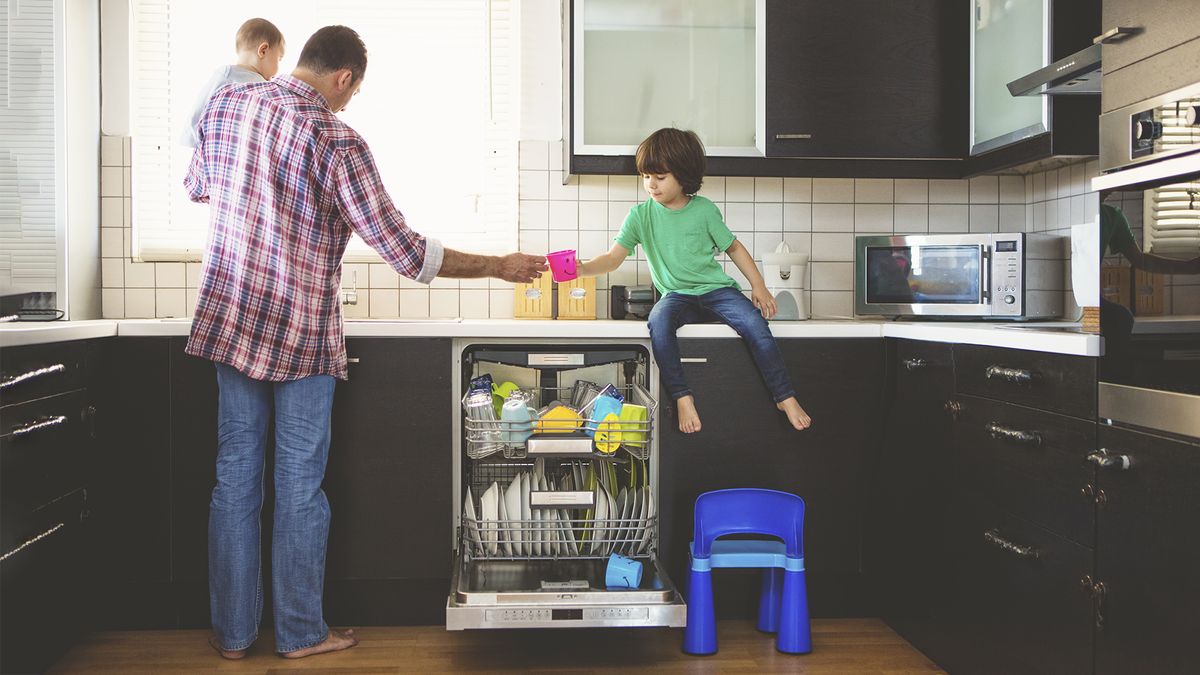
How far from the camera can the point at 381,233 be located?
7.76 ft

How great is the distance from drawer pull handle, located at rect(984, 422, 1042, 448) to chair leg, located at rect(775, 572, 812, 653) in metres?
0.63

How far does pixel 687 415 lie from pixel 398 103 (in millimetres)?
1454

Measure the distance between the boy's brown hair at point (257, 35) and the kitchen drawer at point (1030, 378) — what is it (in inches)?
81.5

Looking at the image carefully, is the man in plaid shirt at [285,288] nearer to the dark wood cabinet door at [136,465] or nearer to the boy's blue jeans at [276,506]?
the boy's blue jeans at [276,506]

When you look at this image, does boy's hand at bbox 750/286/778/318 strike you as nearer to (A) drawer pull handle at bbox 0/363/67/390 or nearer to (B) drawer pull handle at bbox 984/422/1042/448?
(B) drawer pull handle at bbox 984/422/1042/448

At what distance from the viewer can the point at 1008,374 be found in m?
2.13

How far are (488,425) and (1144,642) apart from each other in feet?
4.83

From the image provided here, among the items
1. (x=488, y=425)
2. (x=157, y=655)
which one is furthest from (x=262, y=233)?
(x=157, y=655)

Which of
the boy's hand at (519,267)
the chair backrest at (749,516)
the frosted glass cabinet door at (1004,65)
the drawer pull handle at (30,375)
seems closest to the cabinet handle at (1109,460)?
the chair backrest at (749,516)

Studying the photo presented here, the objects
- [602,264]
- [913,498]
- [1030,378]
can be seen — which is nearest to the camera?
[1030,378]

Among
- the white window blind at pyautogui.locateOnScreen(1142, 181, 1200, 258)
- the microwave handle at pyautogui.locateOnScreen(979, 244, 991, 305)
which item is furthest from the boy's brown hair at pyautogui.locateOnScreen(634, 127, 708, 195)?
the white window blind at pyautogui.locateOnScreen(1142, 181, 1200, 258)

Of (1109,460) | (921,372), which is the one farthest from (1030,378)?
(921,372)

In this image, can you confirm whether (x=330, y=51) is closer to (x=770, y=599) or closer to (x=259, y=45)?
(x=259, y=45)

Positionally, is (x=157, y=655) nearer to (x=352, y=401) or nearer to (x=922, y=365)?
(x=352, y=401)
